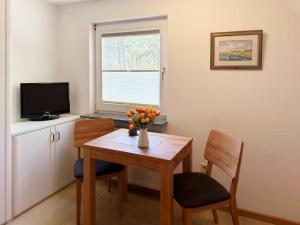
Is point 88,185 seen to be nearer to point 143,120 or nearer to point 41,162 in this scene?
point 143,120

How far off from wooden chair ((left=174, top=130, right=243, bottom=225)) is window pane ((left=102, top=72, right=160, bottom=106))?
101cm

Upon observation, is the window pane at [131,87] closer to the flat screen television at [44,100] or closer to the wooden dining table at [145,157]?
the flat screen television at [44,100]

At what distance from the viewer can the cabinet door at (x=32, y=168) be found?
7.63 ft

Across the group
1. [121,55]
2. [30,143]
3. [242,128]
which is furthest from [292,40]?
[30,143]

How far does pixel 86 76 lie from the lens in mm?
3111

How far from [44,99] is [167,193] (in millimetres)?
1921

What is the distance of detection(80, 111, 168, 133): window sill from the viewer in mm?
2658

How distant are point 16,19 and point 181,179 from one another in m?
2.47

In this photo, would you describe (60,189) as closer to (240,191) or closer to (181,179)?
(181,179)

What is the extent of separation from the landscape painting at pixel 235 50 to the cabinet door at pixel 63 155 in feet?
6.36

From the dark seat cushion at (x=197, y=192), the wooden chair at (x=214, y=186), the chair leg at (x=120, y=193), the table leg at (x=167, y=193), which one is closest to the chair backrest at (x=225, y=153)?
the wooden chair at (x=214, y=186)

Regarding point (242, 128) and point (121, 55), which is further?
point (121, 55)

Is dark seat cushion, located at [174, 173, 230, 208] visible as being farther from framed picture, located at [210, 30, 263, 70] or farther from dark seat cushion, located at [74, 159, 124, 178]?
framed picture, located at [210, 30, 263, 70]

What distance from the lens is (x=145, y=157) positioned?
1.81 m
